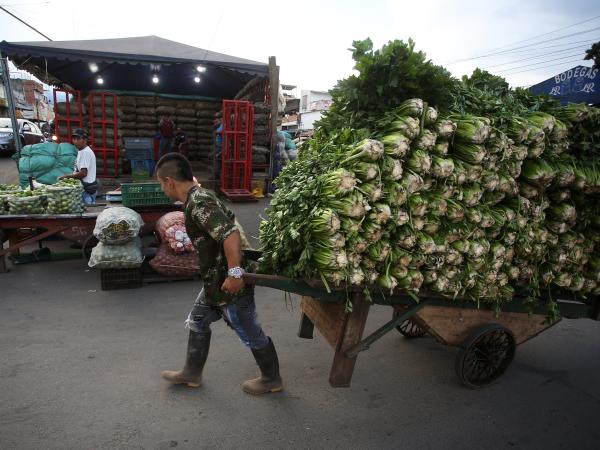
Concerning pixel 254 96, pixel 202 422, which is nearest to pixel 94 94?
pixel 254 96

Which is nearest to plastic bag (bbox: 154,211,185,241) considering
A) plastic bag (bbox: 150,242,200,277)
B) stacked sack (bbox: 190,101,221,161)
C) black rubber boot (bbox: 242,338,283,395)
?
plastic bag (bbox: 150,242,200,277)

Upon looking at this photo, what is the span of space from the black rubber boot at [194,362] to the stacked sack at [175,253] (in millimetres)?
2382

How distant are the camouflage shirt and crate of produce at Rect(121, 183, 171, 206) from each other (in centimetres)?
338

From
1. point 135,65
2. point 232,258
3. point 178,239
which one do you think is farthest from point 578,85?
point 135,65

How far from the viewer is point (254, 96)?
12.2 metres

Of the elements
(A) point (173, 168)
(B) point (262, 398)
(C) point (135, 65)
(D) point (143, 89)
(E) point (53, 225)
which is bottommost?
(B) point (262, 398)

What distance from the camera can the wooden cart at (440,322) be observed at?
2.61m

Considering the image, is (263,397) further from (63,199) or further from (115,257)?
(63,199)

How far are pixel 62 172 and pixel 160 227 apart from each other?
342cm

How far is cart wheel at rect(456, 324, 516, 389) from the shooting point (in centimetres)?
303

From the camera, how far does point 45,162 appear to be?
7.25 metres

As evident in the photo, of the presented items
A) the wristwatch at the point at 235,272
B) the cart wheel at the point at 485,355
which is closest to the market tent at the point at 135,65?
the wristwatch at the point at 235,272

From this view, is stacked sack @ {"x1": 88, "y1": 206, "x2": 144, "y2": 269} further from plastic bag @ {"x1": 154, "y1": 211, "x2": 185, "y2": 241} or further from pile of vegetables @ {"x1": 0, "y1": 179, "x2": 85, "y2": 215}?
pile of vegetables @ {"x1": 0, "y1": 179, "x2": 85, "y2": 215}

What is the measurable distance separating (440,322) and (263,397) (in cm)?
151
